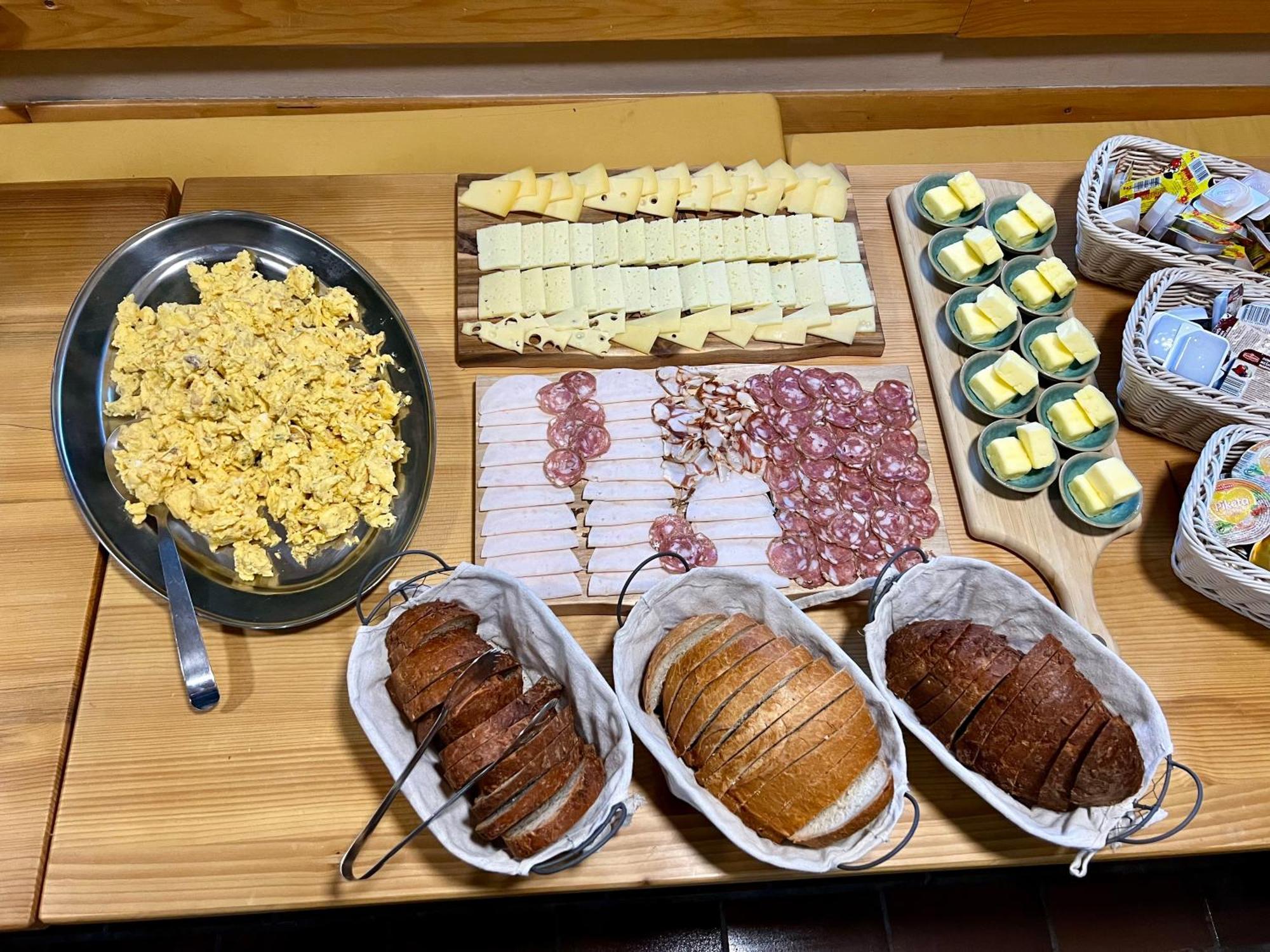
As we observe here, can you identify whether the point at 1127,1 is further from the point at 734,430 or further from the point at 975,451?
the point at 734,430

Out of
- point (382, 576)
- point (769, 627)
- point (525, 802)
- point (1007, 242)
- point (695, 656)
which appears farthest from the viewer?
point (1007, 242)

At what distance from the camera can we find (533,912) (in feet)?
7.27

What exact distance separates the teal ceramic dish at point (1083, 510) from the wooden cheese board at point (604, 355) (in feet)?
1.57

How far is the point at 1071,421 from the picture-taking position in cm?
186

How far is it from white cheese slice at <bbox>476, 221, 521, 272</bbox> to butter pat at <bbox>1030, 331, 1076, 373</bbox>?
1.18 metres

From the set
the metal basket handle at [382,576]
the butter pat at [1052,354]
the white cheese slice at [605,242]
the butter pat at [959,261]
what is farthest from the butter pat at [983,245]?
the metal basket handle at [382,576]

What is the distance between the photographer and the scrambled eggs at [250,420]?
5.38ft

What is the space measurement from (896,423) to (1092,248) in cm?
64

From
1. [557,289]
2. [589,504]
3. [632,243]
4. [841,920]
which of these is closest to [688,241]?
[632,243]

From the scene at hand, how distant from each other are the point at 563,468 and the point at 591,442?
81 mm

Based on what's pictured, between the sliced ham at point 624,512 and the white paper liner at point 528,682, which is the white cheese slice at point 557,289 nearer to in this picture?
the sliced ham at point 624,512

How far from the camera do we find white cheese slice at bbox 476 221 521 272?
203 cm

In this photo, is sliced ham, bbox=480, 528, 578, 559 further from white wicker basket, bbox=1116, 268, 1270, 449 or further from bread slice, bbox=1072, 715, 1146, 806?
white wicker basket, bbox=1116, 268, 1270, 449

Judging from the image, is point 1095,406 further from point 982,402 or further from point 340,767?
point 340,767
